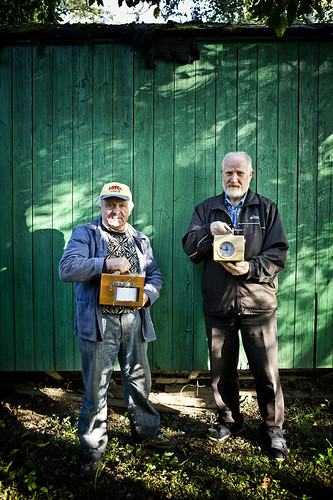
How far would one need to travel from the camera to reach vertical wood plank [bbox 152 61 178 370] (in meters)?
3.43

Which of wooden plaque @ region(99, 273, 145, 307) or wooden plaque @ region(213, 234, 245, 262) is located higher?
wooden plaque @ region(213, 234, 245, 262)

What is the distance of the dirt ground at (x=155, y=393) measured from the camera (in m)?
3.46

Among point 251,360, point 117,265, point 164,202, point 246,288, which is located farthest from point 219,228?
point 251,360

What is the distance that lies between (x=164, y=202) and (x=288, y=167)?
1.25 metres

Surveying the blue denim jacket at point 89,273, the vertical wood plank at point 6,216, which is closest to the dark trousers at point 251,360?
the blue denim jacket at point 89,273

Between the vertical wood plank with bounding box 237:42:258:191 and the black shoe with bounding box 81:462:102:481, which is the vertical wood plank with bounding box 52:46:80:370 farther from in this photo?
the vertical wood plank with bounding box 237:42:258:191

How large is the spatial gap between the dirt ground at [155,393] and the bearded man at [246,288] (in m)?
0.72

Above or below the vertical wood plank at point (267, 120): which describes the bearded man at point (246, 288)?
below

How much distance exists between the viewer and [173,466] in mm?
2652

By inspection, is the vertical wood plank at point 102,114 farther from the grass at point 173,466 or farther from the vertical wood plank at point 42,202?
the grass at point 173,466

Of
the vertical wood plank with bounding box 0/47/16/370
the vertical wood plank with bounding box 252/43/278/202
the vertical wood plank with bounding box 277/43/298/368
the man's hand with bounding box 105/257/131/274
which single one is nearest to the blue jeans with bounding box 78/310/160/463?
the man's hand with bounding box 105/257/131/274

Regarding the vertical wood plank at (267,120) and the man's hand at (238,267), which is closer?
the man's hand at (238,267)

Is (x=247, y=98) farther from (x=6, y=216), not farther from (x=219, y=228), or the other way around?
(x=6, y=216)

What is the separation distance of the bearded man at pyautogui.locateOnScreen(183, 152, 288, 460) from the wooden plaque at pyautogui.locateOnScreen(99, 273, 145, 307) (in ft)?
1.94
